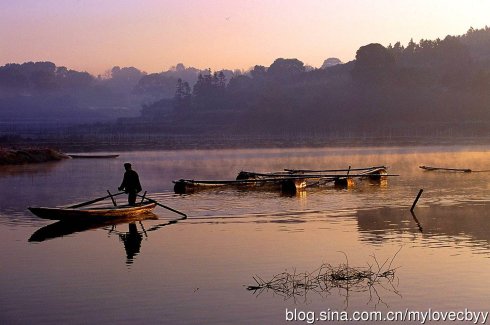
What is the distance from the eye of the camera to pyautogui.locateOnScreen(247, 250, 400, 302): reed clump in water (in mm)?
18844

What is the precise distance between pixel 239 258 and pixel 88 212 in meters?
9.63

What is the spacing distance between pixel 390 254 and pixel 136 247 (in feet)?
28.4

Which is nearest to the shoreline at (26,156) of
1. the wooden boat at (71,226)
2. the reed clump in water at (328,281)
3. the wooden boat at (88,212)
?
the wooden boat at (88,212)

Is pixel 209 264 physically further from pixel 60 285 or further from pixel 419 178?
pixel 419 178

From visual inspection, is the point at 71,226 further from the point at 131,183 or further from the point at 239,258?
the point at 239,258

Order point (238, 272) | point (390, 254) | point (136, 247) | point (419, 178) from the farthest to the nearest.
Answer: point (419, 178) → point (136, 247) → point (390, 254) → point (238, 272)

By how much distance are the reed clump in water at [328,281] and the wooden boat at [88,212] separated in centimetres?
1181

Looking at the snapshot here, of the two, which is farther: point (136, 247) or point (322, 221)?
point (322, 221)

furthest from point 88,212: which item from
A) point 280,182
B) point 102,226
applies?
point 280,182

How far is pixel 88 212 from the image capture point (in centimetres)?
3058

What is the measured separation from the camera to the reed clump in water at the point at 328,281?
18844 millimetres

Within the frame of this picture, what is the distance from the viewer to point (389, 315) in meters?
16.9

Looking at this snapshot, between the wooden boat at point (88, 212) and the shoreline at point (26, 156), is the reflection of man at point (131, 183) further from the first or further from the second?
the shoreline at point (26, 156)

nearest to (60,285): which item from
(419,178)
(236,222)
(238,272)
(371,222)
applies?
(238,272)
